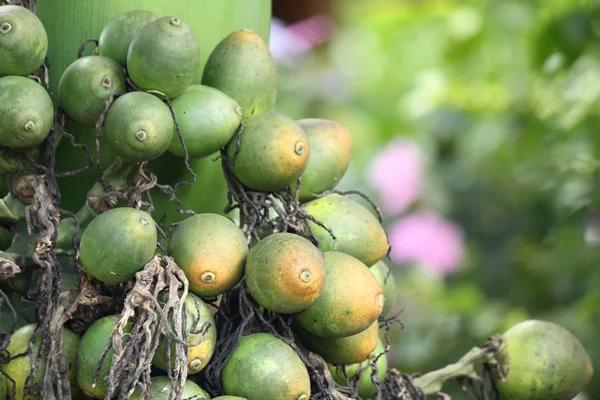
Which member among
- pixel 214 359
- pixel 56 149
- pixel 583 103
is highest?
Answer: pixel 56 149

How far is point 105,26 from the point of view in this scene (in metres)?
0.99

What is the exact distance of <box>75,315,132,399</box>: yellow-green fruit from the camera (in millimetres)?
804

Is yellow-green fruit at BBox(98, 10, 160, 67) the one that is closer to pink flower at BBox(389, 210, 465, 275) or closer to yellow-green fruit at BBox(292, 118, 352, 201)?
yellow-green fruit at BBox(292, 118, 352, 201)

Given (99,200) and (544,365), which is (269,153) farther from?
(544,365)

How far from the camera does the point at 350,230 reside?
96 cm

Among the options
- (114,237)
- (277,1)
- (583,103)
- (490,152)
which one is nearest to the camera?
(114,237)

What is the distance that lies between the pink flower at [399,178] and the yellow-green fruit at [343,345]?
7.03 ft

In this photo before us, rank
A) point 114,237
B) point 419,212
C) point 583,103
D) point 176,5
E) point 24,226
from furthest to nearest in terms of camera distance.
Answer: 1. point 419,212
2. point 583,103
3. point 176,5
4. point 24,226
5. point 114,237

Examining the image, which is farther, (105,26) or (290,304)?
(105,26)

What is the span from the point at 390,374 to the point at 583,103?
48.4 inches

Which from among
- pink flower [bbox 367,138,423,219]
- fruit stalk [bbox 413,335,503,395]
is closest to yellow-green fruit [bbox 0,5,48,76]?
fruit stalk [bbox 413,335,503,395]

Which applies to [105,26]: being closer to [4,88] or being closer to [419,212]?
[4,88]

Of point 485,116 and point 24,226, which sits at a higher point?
point 24,226

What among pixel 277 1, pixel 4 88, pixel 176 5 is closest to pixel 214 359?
pixel 4 88
